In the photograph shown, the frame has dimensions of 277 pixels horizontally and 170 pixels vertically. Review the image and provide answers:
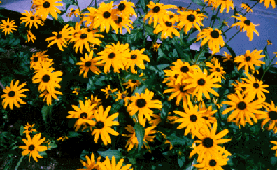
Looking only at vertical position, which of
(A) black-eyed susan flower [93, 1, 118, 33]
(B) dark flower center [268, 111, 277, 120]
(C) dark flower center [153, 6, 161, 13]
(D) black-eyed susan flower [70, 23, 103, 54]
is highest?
(C) dark flower center [153, 6, 161, 13]

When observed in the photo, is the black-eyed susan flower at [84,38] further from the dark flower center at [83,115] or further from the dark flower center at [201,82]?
the dark flower center at [201,82]

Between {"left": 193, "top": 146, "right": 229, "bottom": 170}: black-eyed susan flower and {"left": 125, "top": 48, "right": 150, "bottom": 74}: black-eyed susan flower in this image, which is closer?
{"left": 193, "top": 146, "right": 229, "bottom": 170}: black-eyed susan flower

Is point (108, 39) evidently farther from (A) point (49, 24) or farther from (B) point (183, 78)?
(A) point (49, 24)

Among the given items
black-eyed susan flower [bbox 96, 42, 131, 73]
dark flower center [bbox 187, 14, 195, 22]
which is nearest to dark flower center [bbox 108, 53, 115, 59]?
black-eyed susan flower [bbox 96, 42, 131, 73]

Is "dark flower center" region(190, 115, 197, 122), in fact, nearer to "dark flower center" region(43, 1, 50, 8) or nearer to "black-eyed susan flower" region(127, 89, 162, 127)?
"black-eyed susan flower" region(127, 89, 162, 127)

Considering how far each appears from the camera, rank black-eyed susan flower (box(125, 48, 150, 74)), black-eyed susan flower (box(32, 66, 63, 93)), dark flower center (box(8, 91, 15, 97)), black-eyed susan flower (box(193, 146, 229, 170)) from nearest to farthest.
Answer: black-eyed susan flower (box(193, 146, 229, 170)) < black-eyed susan flower (box(125, 48, 150, 74)) < black-eyed susan flower (box(32, 66, 63, 93)) < dark flower center (box(8, 91, 15, 97))

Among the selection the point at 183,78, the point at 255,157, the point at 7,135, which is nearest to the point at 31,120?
the point at 7,135

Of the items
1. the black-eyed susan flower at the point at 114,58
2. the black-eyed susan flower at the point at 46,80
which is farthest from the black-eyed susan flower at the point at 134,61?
the black-eyed susan flower at the point at 46,80

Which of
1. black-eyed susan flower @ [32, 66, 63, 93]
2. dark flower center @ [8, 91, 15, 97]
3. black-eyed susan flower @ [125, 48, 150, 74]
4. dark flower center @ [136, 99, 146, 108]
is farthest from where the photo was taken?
dark flower center @ [8, 91, 15, 97]

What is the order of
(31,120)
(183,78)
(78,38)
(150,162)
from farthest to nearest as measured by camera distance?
1. (31,120)
2. (150,162)
3. (78,38)
4. (183,78)

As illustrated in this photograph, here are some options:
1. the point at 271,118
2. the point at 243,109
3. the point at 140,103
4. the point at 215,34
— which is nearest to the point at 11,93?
the point at 140,103

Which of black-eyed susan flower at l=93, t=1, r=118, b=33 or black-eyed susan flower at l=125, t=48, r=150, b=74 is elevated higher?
black-eyed susan flower at l=93, t=1, r=118, b=33
